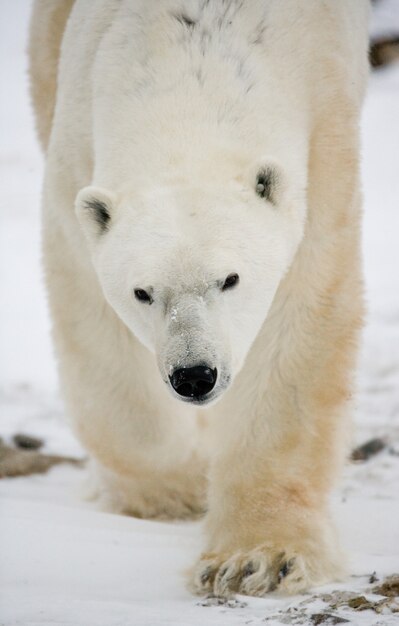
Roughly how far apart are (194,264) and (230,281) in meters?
0.12

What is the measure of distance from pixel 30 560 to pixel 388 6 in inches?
95.1

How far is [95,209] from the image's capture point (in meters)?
2.86

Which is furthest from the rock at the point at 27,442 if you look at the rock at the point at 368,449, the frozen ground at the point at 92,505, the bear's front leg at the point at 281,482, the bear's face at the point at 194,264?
the bear's face at the point at 194,264

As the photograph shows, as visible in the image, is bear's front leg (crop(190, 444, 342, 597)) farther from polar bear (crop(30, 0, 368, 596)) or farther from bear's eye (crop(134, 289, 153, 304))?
bear's eye (crop(134, 289, 153, 304))

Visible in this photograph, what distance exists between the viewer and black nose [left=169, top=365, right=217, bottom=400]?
99.6 inches

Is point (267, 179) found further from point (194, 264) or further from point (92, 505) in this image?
point (92, 505)

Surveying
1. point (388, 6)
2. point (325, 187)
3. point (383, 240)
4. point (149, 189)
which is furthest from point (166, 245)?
point (383, 240)

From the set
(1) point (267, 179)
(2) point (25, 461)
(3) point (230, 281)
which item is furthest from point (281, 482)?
(2) point (25, 461)

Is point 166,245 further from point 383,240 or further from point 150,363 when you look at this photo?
point 383,240

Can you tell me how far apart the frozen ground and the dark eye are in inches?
29.5

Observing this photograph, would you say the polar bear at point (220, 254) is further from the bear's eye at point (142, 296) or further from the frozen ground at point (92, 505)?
the frozen ground at point (92, 505)

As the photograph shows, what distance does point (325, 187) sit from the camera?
321 centimetres

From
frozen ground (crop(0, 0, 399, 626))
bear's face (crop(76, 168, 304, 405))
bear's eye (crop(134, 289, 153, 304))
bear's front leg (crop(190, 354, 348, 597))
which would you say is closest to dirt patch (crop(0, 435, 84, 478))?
frozen ground (crop(0, 0, 399, 626))

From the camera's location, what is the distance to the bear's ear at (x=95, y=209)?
2.81 meters
